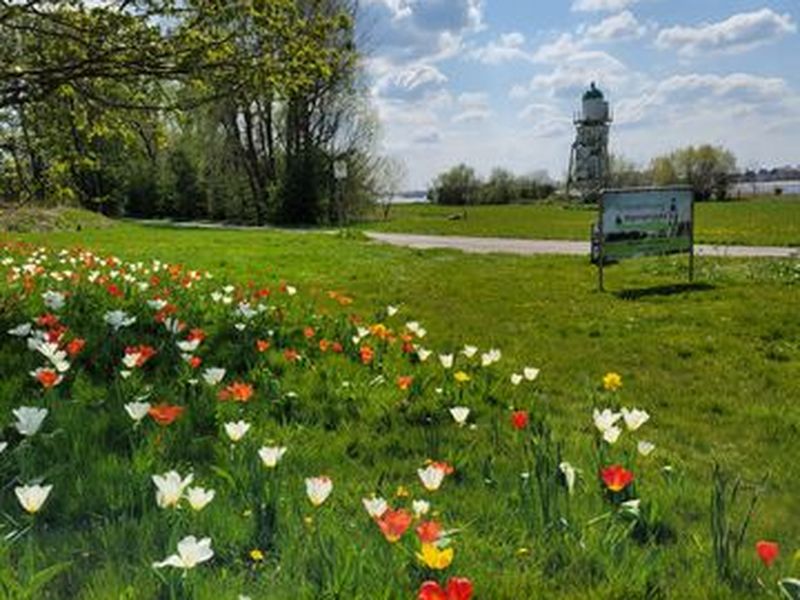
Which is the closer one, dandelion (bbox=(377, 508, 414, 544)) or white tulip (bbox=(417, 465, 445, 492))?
dandelion (bbox=(377, 508, 414, 544))

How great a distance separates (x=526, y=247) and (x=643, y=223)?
11.7 metres

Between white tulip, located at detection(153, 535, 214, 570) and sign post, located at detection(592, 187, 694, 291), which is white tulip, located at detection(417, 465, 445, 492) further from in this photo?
sign post, located at detection(592, 187, 694, 291)

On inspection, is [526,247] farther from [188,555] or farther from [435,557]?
[188,555]

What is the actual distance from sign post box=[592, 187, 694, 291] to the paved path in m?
5.60

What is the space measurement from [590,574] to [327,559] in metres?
0.88

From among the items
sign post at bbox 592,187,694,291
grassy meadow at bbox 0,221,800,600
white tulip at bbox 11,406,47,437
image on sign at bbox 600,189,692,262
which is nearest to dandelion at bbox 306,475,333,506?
grassy meadow at bbox 0,221,800,600

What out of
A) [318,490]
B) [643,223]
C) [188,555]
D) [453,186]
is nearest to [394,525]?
[318,490]

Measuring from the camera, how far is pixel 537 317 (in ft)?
35.8

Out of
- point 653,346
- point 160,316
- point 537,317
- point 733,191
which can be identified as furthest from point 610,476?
point 733,191

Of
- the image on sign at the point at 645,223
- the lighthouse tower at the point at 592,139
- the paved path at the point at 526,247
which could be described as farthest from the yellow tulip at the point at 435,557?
the lighthouse tower at the point at 592,139

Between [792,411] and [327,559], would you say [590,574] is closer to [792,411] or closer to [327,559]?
[327,559]

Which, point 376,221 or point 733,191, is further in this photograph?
point 733,191

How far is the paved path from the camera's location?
2068cm

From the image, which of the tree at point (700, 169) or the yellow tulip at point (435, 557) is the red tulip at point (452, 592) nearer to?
the yellow tulip at point (435, 557)
